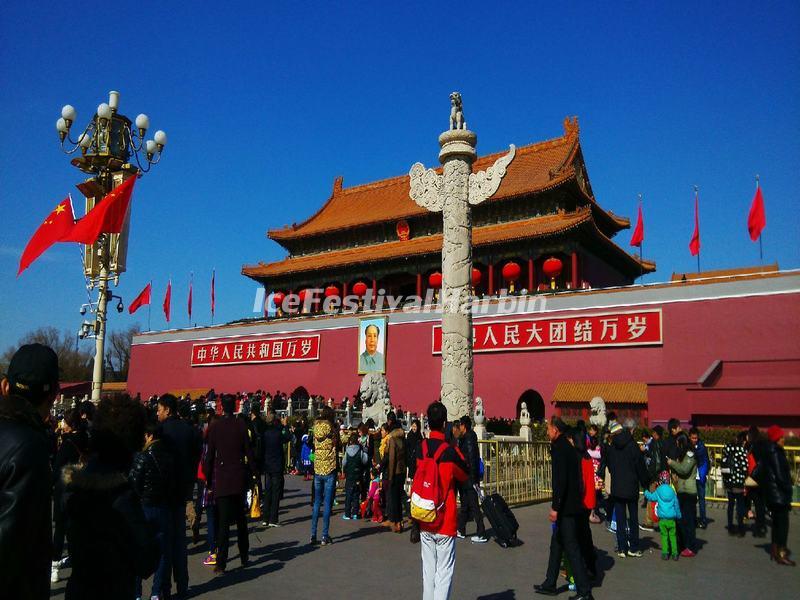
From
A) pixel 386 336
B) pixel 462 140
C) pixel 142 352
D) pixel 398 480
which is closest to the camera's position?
pixel 398 480

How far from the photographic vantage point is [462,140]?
1166 centimetres

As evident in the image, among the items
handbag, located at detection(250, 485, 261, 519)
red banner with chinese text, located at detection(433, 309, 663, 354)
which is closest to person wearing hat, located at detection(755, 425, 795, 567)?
handbag, located at detection(250, 485, 261, 519)

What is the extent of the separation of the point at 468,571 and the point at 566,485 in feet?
4.64

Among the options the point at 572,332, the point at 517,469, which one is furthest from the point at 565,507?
the point at 572,332

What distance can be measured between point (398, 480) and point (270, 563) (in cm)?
213

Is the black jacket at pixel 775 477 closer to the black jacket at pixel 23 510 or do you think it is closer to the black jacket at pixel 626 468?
the black jacket at pixel 626 468

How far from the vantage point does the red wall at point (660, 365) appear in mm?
16094

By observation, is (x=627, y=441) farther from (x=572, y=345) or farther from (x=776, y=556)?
(x=572, y=345)

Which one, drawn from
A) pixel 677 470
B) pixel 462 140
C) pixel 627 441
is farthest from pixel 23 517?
pixel 462 140

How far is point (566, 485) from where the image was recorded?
5250mm

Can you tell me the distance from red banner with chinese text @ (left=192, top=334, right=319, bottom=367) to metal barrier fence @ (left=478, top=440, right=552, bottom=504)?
1629 cm

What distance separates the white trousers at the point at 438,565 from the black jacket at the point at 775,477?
4.17m

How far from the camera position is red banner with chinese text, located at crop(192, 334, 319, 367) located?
26.4m

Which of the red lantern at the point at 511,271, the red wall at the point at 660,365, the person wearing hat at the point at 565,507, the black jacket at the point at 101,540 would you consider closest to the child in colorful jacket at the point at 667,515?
the person wearing hat at the point at 565,507
